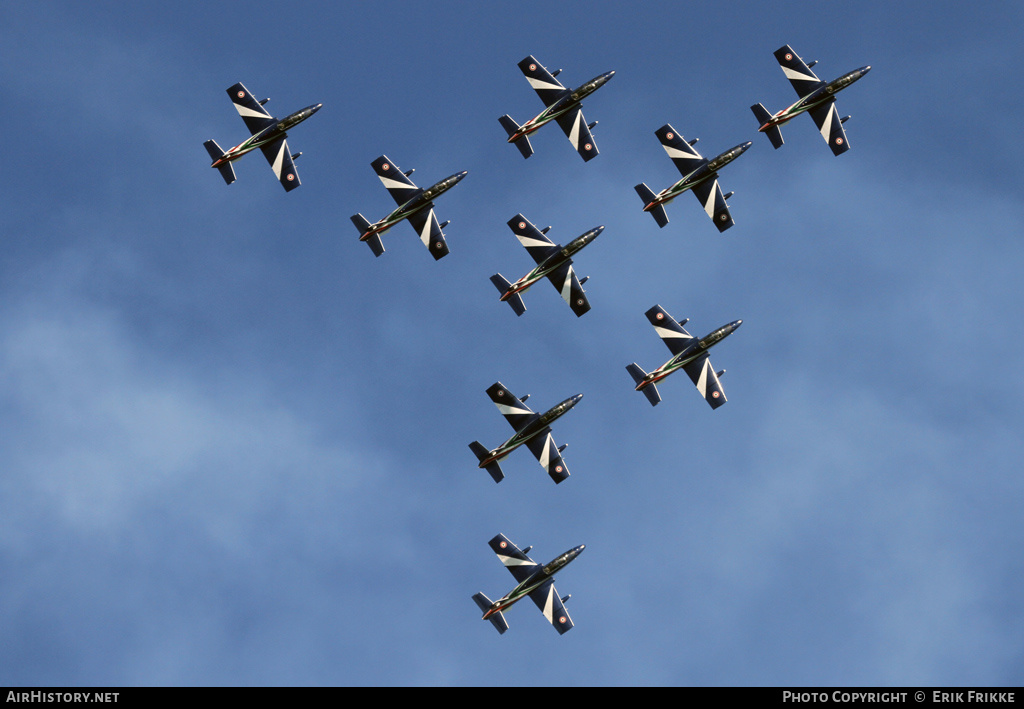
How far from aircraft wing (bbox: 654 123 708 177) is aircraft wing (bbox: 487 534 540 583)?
3665cm

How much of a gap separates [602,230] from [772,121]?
17.9m

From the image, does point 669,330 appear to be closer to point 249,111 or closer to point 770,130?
point 770,130

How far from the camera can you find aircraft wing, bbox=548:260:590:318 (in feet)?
348

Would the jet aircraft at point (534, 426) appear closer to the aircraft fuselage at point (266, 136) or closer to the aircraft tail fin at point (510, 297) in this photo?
the aircraft tail fin at point (510, 297)

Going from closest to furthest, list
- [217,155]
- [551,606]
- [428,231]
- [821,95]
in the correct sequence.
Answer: [217,155] < [428,231] < [551,606] < [821,95]

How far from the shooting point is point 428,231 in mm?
104750

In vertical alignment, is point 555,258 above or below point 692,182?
below

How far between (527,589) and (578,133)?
4100 cm

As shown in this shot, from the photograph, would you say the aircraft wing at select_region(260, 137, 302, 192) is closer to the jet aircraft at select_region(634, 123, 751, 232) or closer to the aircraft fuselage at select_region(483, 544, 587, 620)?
the jet aircraft at select_region(634, 123, 751, 232)

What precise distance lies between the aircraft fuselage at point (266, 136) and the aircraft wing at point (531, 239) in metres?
20.7

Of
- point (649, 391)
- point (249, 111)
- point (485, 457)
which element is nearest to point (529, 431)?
point (485, 457)

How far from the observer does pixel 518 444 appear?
105438 mm
